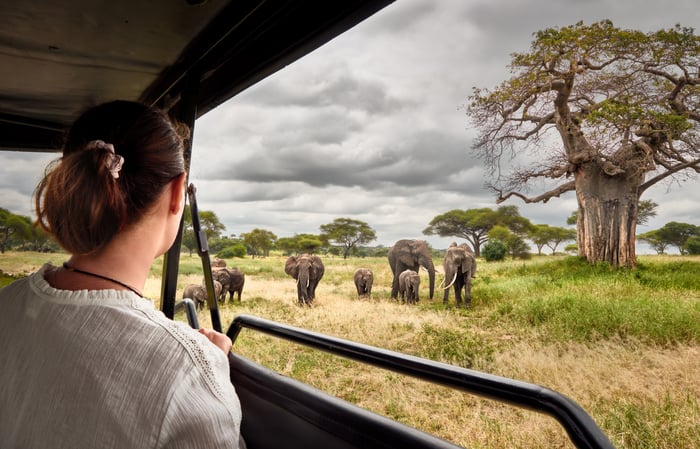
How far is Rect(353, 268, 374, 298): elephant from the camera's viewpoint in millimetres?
7324

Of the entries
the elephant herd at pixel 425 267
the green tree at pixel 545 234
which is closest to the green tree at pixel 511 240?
the green tree at pixel 545 234

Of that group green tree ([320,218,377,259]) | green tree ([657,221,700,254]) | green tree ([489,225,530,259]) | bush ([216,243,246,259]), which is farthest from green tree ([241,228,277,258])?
green tree ([657,221,700,254])

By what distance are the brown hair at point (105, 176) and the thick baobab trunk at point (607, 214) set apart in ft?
11.2

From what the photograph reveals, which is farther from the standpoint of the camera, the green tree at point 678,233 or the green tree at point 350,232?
the green tree at point 350,232

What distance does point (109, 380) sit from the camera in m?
0.41

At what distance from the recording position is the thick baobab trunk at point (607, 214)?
3262 mm

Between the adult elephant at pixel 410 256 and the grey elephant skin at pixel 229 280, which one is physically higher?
the adult elephant at pixel 410 256

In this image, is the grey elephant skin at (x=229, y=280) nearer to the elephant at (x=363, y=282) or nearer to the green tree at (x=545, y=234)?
the elephant at (x=363, y=282)

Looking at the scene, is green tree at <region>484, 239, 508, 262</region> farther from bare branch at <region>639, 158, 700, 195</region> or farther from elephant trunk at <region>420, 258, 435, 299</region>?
bare branch at <region>639, 158, 700, 195</region>

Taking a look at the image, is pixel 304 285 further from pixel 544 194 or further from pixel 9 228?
pixel 9 228

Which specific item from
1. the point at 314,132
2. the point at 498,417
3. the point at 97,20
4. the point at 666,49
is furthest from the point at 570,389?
the point at 314,132

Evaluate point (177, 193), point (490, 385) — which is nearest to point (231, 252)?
point (177, 193)

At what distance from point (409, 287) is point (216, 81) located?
568 centimetres

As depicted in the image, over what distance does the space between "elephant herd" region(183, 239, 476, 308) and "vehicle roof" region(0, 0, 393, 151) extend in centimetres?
427
